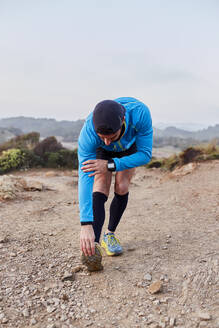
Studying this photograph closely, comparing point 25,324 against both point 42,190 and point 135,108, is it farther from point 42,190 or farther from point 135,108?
point 42,190

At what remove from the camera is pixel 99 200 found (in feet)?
8.06

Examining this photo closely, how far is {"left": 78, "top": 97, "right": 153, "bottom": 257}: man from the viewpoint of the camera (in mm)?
1938

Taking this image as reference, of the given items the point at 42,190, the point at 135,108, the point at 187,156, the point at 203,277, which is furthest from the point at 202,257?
the point at 187,156

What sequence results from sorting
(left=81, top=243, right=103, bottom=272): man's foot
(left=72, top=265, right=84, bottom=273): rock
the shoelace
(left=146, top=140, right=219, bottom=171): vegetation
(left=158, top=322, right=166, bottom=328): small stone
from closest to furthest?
(left=158, top=322, right=166, bottom=328): small stone → (left=81, top=243, right=103, bottom=272): man's foot → (left=72, top=265, right=84, bottom=273): rock → the shoelace → (left=146, top=140, right=219, bottom=171): vegetation

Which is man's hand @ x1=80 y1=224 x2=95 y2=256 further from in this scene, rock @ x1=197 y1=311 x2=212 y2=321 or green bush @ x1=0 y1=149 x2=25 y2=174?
green bush @ x1=0 y1=149 x2=25 y2=174

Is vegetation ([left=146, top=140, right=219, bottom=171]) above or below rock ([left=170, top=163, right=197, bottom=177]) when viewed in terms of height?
above

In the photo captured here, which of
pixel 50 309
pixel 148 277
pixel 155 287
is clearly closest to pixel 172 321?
pixel 155 287

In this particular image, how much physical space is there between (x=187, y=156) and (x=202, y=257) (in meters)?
5.67

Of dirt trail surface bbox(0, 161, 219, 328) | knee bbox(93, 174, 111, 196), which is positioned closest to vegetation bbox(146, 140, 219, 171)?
dirt trail surface bbox(0, 161, 219, 328)

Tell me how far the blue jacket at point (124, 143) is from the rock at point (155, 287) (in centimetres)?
65

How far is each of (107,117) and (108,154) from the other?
25.9 inches

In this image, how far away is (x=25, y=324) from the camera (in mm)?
1746

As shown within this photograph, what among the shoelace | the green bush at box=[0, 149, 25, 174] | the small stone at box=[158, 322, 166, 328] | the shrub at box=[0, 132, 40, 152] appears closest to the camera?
the small stone at box=[158, 322, 166, 328]

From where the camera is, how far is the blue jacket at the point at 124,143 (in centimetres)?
215
